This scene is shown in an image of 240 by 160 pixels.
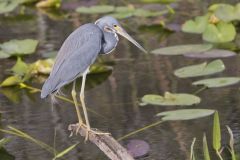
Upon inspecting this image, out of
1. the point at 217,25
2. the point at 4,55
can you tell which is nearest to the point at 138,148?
the point at 4,55

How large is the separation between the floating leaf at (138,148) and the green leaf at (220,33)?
1535 mm

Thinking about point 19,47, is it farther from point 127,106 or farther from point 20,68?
point 127,106

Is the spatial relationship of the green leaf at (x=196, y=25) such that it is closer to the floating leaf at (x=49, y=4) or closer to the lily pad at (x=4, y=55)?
the lily pad at (x=4, y=55)

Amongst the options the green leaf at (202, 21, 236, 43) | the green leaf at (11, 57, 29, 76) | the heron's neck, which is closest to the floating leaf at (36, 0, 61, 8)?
the green leaf at (202, 21, 236, 43)

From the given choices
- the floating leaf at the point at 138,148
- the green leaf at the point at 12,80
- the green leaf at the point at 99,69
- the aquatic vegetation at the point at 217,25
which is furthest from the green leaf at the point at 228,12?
the floating leaf at the point at 138,148

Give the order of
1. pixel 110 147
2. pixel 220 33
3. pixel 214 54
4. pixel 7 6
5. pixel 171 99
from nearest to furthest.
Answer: pixel 110 147
pixel 171 99
pixel 214 54
pixel 220 33
pixel 7 6

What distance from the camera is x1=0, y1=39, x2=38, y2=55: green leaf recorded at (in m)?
4.69

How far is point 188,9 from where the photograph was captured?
5770 mm

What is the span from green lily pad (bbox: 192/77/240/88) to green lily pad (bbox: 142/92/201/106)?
188mm

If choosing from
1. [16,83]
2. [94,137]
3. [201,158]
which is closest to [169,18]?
[16,83]

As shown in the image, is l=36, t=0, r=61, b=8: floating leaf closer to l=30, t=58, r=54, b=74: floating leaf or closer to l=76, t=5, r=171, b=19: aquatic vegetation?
l=76, t=5, r=171, b=19: aquatic vegetation

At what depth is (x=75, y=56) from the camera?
9.90 ft

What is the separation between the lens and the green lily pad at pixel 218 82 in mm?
4020

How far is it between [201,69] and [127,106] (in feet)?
1.65
